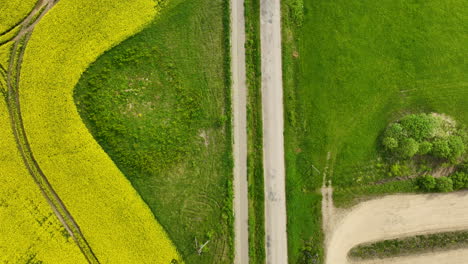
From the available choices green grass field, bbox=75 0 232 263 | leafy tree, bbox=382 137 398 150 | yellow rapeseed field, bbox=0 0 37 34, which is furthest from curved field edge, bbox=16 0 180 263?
leafy tree, bbox=382 137 398 150

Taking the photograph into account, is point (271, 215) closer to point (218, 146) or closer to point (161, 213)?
point (218, 146)

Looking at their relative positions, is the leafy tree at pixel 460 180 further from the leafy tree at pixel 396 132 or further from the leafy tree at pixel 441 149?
the leafy tree at pixel 396 132

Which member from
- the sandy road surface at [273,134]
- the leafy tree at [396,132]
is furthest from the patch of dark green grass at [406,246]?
the leafy tree at [396,132]

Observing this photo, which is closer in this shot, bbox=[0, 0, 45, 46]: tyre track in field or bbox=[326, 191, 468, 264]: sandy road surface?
bbox=[0, 0, 45, 46]: tyre track in field

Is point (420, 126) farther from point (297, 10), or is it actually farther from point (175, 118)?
point (175, 118)

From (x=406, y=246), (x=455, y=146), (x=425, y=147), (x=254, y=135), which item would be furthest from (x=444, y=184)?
(x=254, y=135)

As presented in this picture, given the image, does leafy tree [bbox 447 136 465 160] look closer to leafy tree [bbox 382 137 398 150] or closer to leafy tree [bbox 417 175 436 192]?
leafy tree [bbox 417 175 436 192]
